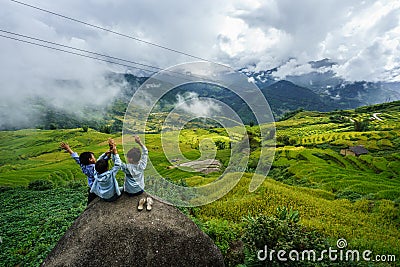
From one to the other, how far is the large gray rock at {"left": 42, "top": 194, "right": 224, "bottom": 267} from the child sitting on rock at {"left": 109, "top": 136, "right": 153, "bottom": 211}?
0.15 m

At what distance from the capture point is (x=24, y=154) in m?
44.5

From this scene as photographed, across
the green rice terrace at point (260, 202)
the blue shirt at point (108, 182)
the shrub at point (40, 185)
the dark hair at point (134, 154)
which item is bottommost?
the shrub at point (40, 185)

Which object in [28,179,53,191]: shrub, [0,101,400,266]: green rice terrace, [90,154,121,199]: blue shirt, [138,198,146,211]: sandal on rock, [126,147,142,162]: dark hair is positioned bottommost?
[28,179,53,191]: shrub

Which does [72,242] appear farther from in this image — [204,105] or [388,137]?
[388,137]

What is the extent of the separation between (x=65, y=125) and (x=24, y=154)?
60.2 m

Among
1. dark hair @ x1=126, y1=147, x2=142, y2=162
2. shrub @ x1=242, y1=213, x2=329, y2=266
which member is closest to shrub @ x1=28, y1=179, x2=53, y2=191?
dark hair @ x1=126, y1=147, x2=142, y2=162

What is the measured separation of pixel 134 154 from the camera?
4.55 m

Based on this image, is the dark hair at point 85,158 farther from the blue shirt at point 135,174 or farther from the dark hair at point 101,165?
the blue shirt at point 135,174

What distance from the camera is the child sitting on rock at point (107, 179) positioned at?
14.8 ft

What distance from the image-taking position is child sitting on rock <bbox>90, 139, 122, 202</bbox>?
450 cm

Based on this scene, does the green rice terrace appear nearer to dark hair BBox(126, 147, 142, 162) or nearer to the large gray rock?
dark hair BBox(126, 147, 142, 162)

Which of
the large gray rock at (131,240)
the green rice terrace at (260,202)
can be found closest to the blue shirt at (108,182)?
the large gray rock at (131,240)

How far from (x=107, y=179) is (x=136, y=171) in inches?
20.8

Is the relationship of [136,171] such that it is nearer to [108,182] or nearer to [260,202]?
[108,182]
